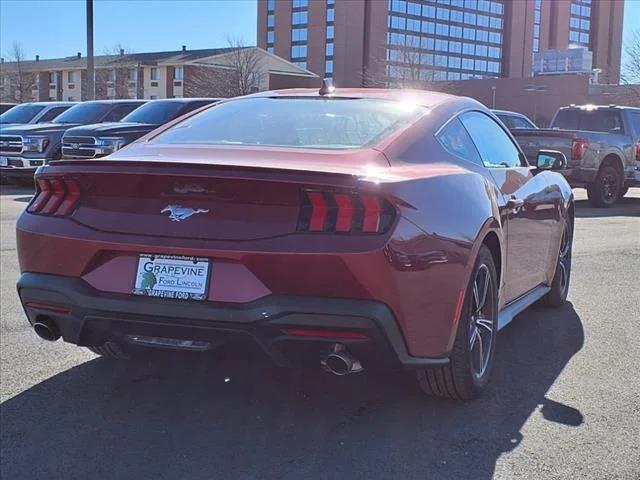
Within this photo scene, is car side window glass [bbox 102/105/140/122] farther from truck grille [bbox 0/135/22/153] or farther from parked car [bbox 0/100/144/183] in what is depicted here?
truck grille [bbox 0/135/22/153]

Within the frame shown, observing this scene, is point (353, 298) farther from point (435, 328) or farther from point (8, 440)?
point (8, 440)

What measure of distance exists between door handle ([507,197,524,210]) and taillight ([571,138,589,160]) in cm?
970

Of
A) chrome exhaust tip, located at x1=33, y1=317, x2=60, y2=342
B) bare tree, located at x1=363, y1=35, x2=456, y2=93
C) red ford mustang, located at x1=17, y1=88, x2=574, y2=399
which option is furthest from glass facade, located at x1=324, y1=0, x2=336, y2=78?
chrome exhaust tip, located at x1=33, y1=317, x2=60, y2=342

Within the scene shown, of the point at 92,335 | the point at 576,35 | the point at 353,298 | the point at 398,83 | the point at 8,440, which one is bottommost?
the point at 8,440

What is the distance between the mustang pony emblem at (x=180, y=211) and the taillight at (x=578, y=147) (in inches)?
459

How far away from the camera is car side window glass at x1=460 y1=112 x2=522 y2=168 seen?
14.9 feet

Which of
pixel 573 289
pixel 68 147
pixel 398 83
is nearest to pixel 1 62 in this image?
pixel 398 83

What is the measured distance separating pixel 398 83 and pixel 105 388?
229 feet

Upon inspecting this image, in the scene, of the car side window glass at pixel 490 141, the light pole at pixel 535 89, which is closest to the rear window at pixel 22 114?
the car side window glass at pixel 490 141

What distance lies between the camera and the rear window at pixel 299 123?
3900 mm

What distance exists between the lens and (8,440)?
354 cm

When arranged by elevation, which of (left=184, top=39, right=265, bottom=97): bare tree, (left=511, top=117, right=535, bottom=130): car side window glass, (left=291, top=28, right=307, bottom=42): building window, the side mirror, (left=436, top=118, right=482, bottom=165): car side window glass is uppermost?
(left=291, top=28, right=307, bottom=42): building window

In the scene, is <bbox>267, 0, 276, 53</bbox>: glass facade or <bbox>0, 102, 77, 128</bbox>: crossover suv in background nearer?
<bbox>0, 102, 77, 128</bbox>: crossover suv in background

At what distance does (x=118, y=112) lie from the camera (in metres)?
17.0
